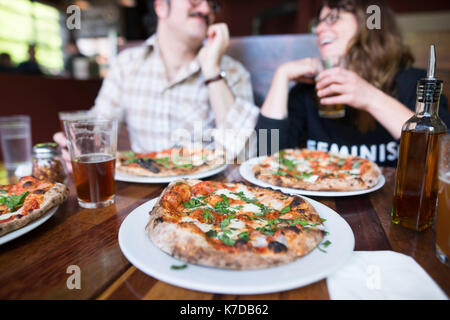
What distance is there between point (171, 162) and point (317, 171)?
2.41 feet

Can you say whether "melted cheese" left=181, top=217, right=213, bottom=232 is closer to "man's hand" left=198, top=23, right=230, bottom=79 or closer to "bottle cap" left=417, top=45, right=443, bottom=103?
"bottle cap" left=417, top=45, right=443, bottom=103

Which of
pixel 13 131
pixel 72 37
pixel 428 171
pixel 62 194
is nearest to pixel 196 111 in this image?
pixel 13 131

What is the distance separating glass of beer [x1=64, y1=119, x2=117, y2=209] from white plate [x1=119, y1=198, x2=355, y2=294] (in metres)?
0.37

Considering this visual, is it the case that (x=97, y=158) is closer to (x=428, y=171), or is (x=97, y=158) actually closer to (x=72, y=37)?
(x=428, y=171)

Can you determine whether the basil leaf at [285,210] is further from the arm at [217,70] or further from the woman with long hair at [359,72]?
the arm at [217,70]

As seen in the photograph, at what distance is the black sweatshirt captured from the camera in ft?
6.61

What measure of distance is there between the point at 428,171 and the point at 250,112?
1585 millimetres

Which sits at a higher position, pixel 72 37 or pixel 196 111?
pixel 72 37

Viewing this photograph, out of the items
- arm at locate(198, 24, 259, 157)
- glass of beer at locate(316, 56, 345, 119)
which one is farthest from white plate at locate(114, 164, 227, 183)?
glass of beer at locate(316, 56, 345, 119)

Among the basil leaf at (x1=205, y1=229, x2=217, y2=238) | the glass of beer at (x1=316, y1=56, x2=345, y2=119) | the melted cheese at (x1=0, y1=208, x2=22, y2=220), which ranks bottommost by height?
the basil leaf at (x1=205, y1=229, x2=217, y2=238)

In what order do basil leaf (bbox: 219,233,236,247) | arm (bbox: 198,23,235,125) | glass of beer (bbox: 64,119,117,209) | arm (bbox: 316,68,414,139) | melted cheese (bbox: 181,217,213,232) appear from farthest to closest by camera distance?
1. arm (bbox: 198,23,235,125)
2. arm (bbox: 316,68,414,139)
3. glass of beer (bbox: 64,119,117,209)
4. melted cheese (bbox: 181,217,213,232)
5. basil leaf (bbox: 219,233,236,247)

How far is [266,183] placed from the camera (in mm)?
1221

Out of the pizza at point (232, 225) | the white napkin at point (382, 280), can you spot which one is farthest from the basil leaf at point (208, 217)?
the white napkin at point (382, 280)

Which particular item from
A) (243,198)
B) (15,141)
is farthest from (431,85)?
(15,141)
